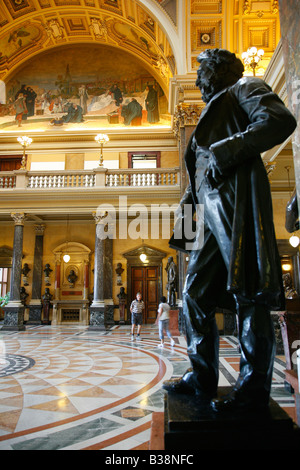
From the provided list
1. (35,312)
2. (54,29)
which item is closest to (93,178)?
(35,312)

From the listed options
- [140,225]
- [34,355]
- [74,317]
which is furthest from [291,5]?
[74,317]

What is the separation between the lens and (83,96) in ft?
55.4

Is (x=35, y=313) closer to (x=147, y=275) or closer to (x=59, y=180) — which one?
(x=147, y=275)

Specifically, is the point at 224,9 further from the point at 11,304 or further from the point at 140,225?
the point at 11,304

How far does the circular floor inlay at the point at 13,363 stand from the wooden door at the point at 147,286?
8.65m

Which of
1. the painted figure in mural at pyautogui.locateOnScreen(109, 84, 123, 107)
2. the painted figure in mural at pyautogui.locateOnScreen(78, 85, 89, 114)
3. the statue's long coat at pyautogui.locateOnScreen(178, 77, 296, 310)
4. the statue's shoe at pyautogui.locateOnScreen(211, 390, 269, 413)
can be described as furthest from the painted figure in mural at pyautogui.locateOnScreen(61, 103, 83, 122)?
the statue's shoe at pyautogui.locateOnScreen(211, 390, 269, 413)

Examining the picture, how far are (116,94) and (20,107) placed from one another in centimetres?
504

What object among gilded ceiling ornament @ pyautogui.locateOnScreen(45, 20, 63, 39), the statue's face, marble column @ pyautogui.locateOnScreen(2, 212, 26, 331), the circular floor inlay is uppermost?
gilded ceiling ornament @ pyautogui.locateOnScreen(45, 20, 63, 39)

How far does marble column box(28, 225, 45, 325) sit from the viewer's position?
14906 mm

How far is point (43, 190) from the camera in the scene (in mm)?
13188

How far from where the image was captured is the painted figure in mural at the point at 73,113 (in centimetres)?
1672

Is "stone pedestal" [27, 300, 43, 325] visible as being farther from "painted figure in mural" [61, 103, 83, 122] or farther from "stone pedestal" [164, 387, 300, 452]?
"stone pedestal" [164, 387, 300, 452]

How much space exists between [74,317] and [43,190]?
19.8ft

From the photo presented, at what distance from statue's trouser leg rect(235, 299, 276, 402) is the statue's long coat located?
0.08 metres
